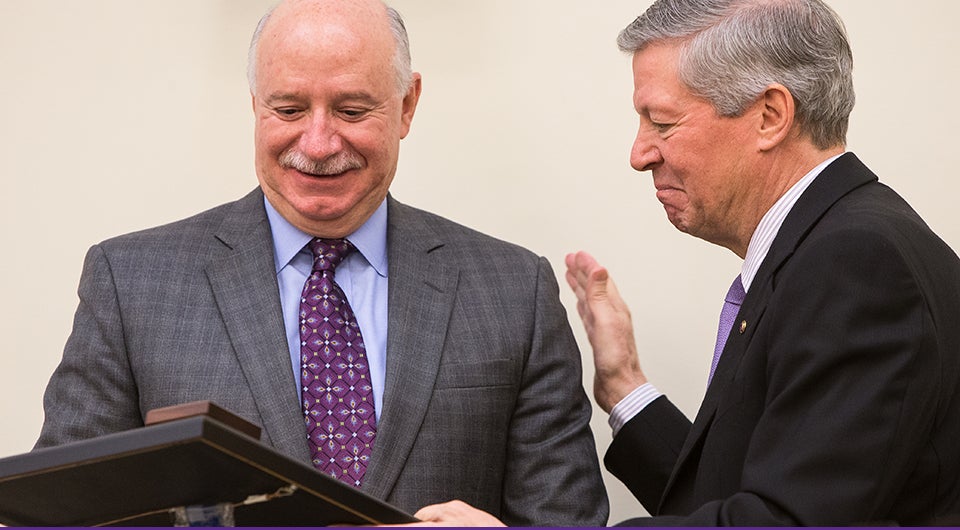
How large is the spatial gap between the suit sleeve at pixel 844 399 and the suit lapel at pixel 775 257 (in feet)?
0.51

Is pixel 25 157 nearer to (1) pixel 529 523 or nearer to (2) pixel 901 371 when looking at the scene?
(1) pixel 529 523

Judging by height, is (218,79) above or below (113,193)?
above

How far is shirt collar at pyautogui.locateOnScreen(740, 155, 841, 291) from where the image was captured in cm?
199

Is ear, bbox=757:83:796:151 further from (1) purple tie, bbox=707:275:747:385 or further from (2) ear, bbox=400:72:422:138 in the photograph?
(2) ear, bbox=400:72:422:138

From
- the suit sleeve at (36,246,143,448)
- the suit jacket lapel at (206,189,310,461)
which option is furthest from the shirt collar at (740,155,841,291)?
the suit sleeve at (36,246,143,448)

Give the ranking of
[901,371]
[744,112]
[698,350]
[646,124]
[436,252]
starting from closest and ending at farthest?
1. [901,371]
2. [744,112]
3. [646,124]
4. [436,252]
5. [698,350]

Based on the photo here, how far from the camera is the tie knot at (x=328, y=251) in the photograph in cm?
228

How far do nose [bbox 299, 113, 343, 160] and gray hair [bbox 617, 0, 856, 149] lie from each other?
62cm

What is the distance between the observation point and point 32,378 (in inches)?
115

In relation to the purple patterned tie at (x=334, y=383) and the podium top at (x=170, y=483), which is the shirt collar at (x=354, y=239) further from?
the podium top at (x=170, y=483)

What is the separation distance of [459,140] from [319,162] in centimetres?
73

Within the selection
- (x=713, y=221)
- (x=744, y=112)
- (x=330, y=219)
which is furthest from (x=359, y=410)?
(x=744, y=112)

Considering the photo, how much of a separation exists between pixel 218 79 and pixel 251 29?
0.46 ft

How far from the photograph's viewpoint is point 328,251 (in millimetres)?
2293
